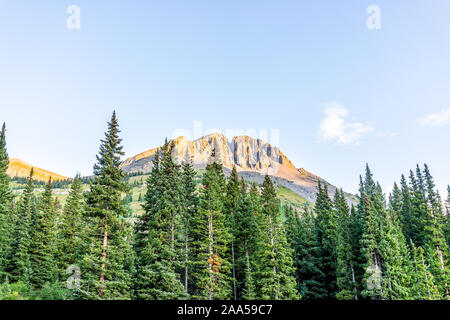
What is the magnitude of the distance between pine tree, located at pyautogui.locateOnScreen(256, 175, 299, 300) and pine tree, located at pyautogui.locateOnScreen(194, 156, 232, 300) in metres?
5.01

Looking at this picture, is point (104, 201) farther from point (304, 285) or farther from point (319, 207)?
point (319, 207)

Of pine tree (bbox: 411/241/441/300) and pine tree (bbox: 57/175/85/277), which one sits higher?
pine tree (bbox: 57/175/85/277)

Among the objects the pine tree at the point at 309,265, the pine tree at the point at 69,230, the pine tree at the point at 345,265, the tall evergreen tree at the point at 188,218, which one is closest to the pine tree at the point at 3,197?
the pine tree at the point at 69,230

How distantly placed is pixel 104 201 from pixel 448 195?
73980mm

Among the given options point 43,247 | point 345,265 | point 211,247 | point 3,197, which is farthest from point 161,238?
point 43,247

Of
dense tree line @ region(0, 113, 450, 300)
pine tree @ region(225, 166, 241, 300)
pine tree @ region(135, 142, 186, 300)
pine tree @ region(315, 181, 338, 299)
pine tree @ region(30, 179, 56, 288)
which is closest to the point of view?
dense tree line @ region(0, 113, 450, 300)

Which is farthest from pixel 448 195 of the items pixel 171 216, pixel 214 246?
pixel 171 216

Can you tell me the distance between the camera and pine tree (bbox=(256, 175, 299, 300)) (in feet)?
124

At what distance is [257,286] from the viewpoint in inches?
1578

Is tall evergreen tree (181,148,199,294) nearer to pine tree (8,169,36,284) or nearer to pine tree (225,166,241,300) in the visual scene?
pine tree (225,166,241,300)

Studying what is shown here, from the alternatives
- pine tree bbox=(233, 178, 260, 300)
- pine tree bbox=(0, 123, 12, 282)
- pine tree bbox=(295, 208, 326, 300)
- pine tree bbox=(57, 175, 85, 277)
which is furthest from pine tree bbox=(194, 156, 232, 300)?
pine tree bbox=(0, 123, 12, 282)

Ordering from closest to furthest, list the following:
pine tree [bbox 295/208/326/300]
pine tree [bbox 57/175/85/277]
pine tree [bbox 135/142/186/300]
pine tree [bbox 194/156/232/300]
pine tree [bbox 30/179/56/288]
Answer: pine tree [bbox 135/142/186/300]
pine tree [bbox 194/156/232/300]
pine tree [bbox 57/175/85/277]
pine tree [bbox 30/179/56/288]
pine tree [bbox 295/208/326/300]

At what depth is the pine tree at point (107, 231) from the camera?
25062 mm

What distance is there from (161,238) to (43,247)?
30290mm
